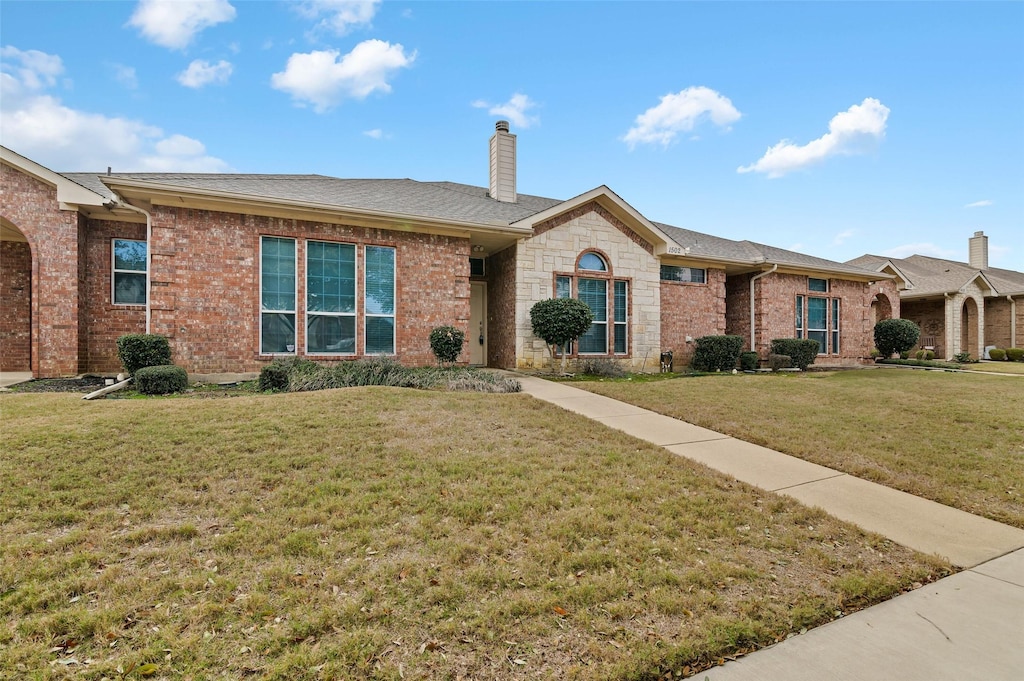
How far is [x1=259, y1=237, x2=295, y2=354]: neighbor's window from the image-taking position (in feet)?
34.7

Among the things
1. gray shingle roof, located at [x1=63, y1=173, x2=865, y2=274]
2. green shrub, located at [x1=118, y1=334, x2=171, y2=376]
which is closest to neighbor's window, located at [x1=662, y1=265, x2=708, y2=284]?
gray shingle roof, located at [x1=63, y1=173, x2=865, y2=274]

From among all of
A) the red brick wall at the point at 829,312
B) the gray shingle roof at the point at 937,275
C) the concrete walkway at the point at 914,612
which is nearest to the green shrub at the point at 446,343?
the concrete walkway at the point at 914,612

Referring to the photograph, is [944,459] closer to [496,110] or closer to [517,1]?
[517,1]

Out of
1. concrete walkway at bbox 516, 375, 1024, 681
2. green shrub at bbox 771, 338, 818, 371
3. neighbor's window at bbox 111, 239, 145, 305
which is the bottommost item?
concrete walkway at bbox 516, 375, 1024, 681

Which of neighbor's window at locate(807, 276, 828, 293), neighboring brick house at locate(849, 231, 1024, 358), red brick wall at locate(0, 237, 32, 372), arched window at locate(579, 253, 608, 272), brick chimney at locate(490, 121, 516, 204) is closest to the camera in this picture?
red brick wall at locate(0, 237, 32, 372)

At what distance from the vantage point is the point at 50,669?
6.66 feet

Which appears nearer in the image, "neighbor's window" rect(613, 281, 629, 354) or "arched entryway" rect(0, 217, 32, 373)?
"arched entryway" rect(0, 217, 32, 373)

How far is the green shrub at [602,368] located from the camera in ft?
41.2

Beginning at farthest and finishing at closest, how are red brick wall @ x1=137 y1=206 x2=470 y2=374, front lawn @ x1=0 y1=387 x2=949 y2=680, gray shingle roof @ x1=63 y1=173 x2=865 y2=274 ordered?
1. gray shingle roof @ x1=63 y1=173 x2=865 y2=274
2. red brick wall @ x1=137 y1=206 x2=470 y2=374
3. front lawn @ x1=0 y1=387 x2=949 y2=680

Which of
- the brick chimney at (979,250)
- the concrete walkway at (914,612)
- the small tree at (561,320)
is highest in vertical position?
the brick chimney at (979,250)

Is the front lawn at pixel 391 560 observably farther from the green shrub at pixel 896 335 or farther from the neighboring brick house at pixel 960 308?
the neighboring brick house at pixel 960 308

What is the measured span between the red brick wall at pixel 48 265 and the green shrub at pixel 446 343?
790cm

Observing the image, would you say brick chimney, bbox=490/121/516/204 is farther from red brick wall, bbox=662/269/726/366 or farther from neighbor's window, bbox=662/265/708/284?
red brick wall, bbox=662/269/726/366

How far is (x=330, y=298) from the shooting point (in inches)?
439
